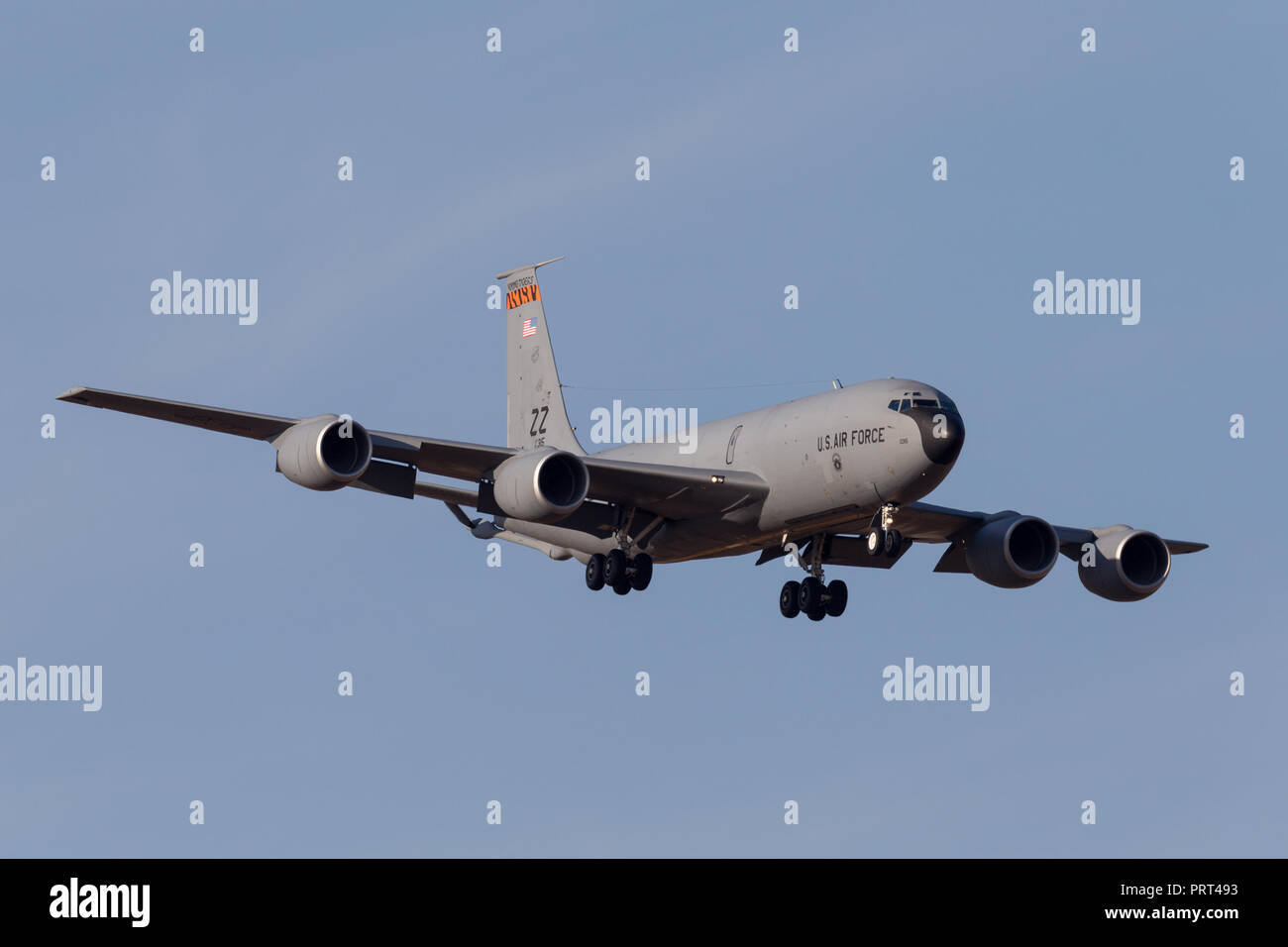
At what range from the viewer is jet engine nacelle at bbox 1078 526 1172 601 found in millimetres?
59312

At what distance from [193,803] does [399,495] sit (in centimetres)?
998

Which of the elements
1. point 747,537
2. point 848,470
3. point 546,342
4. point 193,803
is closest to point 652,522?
point 747,537

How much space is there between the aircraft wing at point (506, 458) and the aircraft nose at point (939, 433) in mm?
4954

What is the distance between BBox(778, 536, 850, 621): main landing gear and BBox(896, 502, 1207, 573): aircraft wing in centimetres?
257

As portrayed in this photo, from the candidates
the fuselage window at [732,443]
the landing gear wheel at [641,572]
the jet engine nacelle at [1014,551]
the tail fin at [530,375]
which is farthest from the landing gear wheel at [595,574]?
the jet engine nacelle at [1014,551]

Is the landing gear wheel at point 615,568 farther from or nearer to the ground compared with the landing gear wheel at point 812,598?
farther from the ground

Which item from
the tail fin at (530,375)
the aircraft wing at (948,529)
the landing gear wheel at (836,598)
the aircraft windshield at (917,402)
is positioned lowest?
the landing gear wheel at (836,598)

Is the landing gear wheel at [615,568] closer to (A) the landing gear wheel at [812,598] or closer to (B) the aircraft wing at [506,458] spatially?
(B) the aircraft wing at [506,458]

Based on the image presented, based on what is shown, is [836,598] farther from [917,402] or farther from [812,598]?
[917,402]

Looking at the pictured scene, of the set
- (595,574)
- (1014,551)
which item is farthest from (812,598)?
(1014,551)

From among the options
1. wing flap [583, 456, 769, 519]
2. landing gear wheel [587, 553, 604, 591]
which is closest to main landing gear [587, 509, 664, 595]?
landing gear wheel [587, 553, 604, 591]

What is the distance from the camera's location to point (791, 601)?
5662 centimetres

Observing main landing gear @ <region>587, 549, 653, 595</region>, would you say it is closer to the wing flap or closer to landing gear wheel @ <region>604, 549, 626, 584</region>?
landing gear wheel @ <region>604, 549, 626, 584</region>

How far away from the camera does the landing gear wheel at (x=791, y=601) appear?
5653cm
